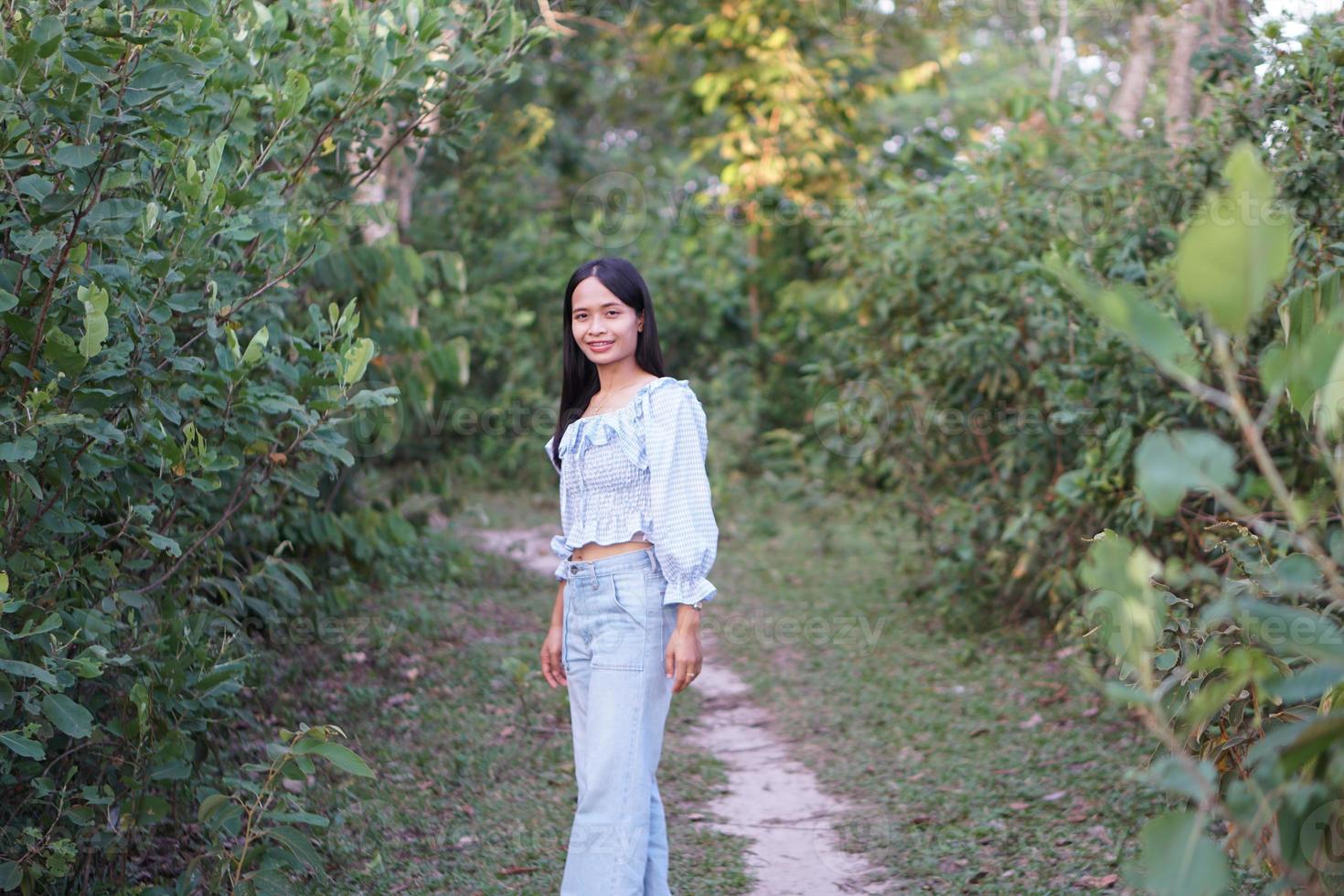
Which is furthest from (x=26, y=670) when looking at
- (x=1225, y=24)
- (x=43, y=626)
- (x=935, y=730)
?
(x=1225, y=24)

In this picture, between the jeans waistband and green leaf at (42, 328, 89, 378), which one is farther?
the jeans waistband

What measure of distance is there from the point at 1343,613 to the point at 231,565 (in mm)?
3123

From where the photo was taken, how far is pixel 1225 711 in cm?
272

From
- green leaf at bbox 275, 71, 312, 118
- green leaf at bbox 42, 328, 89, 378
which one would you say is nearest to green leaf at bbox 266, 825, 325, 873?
green leaf at bbox 42, 328, 89, 378

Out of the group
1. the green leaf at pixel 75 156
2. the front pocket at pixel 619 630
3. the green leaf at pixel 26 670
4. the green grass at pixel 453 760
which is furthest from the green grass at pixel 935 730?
the green leaf at pixel 75 156

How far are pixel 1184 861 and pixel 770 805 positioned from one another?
124 inches

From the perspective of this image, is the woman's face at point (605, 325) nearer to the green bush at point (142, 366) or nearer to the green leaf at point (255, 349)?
the green bush at point (142, 366)

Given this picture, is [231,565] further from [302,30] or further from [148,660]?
[302,30]

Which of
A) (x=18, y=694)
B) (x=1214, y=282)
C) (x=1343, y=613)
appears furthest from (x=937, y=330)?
(x=1214, y=282)

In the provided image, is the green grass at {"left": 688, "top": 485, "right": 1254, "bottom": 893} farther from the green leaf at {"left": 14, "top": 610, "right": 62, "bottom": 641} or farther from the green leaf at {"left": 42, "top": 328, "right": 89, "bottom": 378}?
the green leaf at {"left": 42, "top": 328, "right": 89, "bottom": 378}

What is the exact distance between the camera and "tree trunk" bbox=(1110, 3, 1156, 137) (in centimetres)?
755

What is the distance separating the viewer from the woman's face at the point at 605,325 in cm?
296

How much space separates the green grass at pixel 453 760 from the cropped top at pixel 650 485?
124 cm

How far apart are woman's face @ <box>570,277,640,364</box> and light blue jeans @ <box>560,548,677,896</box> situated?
0.49 meters
